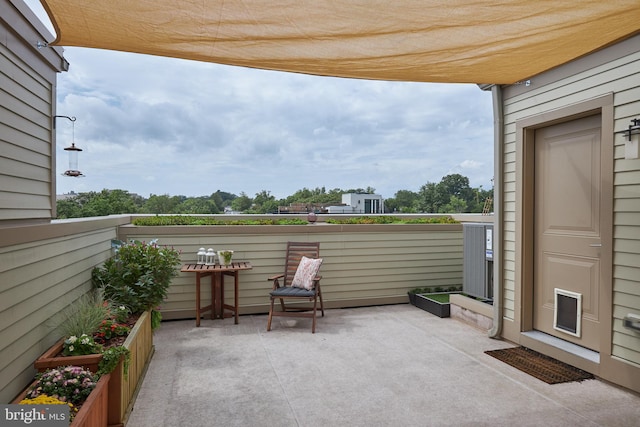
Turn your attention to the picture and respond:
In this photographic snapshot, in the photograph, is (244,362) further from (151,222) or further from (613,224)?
(613,224)

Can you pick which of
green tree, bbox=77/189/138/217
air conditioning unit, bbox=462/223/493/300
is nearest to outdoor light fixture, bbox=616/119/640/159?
air conditioning unit, bbox=462/223/493/300

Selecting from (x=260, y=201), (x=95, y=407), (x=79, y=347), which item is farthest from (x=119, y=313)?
(x=260, y=201)

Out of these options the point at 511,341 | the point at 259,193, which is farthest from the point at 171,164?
the point at 511,341

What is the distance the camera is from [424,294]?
612cm

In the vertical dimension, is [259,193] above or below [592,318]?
above

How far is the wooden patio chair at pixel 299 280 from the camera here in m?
4.81

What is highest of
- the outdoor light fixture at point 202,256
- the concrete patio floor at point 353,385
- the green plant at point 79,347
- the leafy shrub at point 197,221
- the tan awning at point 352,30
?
the tan awning at point 352,30

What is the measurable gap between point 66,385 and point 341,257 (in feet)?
13.6

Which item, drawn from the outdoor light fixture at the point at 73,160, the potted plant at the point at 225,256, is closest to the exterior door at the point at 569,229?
the potted plant at the point at 225,256

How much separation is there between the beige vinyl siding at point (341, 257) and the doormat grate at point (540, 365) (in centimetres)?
232

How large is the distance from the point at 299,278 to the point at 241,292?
0.94 meters

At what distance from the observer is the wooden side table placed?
16.2 ft

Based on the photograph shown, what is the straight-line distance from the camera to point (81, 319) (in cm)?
292

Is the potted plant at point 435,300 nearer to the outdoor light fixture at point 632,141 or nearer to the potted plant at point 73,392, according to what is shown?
the outdoor light fixture at point 632,141
